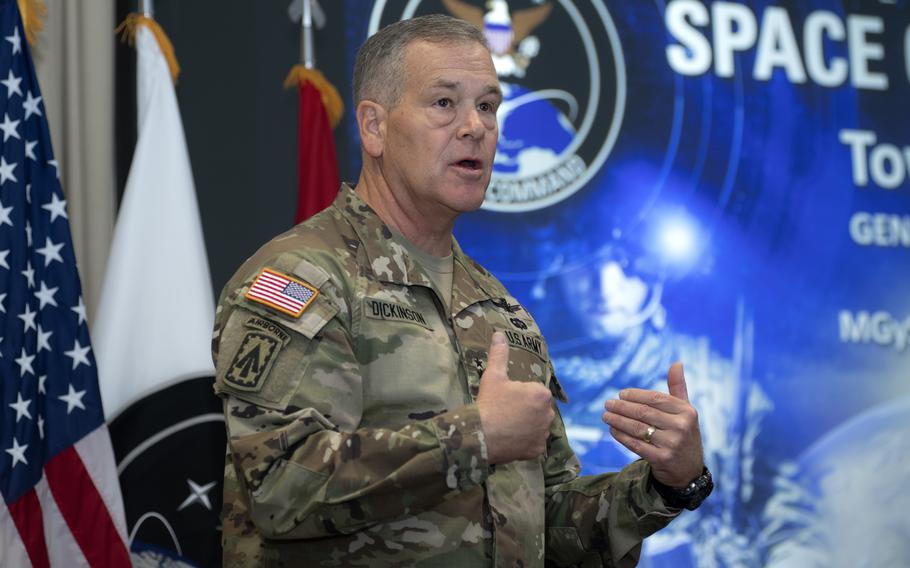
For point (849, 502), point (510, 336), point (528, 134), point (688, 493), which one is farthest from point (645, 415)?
point (849, 502)

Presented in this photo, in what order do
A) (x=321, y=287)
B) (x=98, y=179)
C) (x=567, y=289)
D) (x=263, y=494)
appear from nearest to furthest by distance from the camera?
(x=263, y=494) < (x=321, y=287) < (x=98, y=179) < (x=567, y=289)

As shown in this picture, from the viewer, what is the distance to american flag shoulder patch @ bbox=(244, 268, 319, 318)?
63.2 inches

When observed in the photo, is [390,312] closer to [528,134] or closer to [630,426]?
[630,426]

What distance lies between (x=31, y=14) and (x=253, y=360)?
172 centimetres

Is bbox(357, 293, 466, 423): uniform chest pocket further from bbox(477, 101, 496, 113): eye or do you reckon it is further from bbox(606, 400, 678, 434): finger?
bbox(477, 101, 496, 113): eye

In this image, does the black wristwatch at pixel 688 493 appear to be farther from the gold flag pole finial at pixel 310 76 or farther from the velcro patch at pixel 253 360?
the gold flag pole finial at pixel 310 76

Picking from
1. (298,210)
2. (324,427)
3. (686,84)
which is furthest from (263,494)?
(686,84)

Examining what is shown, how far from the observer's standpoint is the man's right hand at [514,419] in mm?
1510

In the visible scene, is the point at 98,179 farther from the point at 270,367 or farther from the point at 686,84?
the point at 686,84

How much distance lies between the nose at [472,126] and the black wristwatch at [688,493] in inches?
26.7

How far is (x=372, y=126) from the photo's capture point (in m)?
2.02

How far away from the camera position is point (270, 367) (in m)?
1.56

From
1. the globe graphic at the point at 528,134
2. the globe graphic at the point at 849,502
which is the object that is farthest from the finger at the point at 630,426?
the globe graphic at the point at 849,502

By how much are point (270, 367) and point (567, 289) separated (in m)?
2.16
